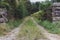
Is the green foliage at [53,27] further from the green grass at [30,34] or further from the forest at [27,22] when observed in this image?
A: the green grass at [30,34]

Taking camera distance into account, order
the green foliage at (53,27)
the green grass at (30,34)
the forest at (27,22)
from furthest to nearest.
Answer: the green foliage at (53,27) → the forest at (27,22) → the green grass at (30,34)

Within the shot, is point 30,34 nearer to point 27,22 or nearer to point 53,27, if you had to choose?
point 27,22

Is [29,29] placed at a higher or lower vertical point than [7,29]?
higher

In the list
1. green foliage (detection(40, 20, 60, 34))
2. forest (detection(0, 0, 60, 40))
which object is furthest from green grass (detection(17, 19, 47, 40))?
green foliage (detection(40, 20, 60, 34))

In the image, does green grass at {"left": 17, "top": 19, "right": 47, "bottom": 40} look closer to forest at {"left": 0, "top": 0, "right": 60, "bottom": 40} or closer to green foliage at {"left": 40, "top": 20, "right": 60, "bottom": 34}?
forest at {"left": 0, "top": 0, "right": 60, "bottom": 40}

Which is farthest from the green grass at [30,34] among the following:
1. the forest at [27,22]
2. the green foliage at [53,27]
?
the green foliage at [53,27]

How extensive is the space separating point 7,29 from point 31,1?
9826 mm

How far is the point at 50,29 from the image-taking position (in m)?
11.7

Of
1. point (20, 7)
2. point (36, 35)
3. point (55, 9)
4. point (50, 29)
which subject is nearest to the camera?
point (36, 35)

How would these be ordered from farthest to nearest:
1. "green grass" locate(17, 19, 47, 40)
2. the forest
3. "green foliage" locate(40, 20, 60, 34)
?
"green foliage" locate(40, 20, 60, 34) < the forest < "green grass" locate(17, 19, 47, 40)

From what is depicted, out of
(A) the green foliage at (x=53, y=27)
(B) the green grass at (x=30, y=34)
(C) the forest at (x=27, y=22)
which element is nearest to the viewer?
(B) the green grass at (x=30, y=34)

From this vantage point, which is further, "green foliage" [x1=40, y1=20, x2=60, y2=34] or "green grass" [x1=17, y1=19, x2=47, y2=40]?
"green foliage" [x1=40, y1=20, x2=60, y2=34]

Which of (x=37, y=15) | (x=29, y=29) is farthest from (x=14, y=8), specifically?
(x=29, y=29)

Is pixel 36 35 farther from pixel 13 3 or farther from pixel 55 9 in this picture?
pixel 13 3
